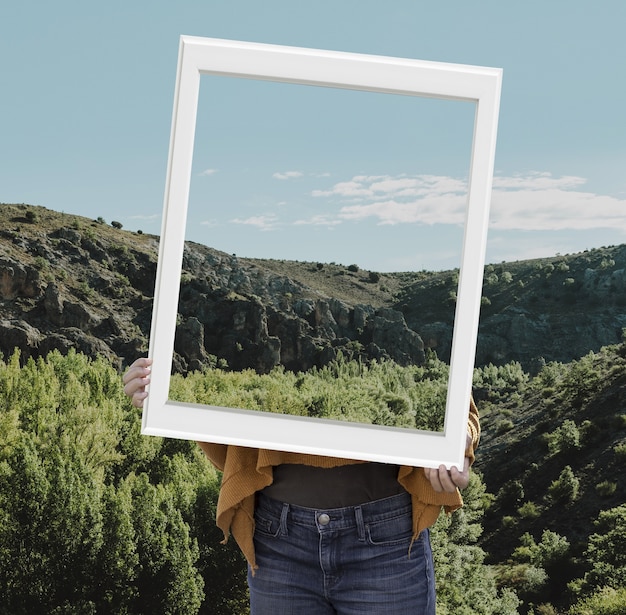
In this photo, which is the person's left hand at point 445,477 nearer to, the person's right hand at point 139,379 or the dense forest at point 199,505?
the person's right hand at point 139,379

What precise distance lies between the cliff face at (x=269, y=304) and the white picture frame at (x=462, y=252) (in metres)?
0.13

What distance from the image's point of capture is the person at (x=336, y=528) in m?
1.47

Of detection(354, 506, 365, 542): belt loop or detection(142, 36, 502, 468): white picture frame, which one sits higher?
detection(142, 36, 502, 468): white picture frame

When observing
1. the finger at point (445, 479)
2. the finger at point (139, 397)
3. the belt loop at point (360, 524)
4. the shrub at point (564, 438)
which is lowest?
the shrub at point (564, 438)

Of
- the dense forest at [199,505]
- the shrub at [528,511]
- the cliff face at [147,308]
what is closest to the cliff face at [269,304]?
the cliff face at [147,308]

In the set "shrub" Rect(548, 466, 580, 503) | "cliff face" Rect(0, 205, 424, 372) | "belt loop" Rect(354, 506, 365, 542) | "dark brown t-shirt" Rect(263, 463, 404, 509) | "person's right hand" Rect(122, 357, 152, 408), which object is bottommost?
"shrub" Rect(548, 466, 580, 503)

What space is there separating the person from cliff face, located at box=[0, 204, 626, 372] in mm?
353

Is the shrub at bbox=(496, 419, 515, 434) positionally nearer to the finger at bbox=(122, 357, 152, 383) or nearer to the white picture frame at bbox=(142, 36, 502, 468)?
the white picture frame at bbox=(142, 36, 502, 468)

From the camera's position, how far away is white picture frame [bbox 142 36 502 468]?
147 centimetres

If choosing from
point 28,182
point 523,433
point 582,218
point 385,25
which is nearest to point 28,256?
point 28,182

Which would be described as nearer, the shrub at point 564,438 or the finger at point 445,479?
the finger at point 445,479

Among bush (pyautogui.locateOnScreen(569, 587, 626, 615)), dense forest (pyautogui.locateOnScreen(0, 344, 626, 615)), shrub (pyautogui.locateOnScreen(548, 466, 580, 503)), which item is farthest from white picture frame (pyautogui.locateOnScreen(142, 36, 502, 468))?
shrub (pyautogui.locateOnScreen(548, 466, 580, 503))

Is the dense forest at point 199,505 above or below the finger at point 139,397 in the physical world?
below

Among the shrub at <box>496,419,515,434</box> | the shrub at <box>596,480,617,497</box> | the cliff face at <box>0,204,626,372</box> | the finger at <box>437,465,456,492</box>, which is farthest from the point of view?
the shrub at <box>496,419,515,434</box>
